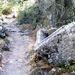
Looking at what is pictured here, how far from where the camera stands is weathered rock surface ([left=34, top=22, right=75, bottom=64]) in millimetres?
7383

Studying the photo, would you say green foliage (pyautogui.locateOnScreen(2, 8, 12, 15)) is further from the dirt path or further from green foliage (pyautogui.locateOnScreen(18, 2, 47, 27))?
the dirt path

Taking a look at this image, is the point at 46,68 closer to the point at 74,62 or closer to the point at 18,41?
the point at 74,62

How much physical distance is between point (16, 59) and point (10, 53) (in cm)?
103

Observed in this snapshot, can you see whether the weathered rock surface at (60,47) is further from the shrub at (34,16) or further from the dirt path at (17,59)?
the shrub at (34,16)

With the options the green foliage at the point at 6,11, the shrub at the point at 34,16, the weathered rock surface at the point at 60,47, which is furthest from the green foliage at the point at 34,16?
the green foliage at the point at 6,11

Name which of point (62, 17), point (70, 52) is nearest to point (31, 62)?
point (70, 52)

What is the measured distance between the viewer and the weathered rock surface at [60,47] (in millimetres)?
7383

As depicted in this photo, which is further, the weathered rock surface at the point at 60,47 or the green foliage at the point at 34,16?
the green foliage at the point at 34,16

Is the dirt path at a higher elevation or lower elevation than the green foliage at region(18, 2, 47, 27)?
lower

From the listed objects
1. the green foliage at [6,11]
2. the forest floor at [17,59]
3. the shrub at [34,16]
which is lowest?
the forest floor at [17,59]

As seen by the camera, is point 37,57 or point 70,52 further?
point 37,57

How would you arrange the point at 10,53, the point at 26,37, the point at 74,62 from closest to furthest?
the point at 74,62, the point at 10,53, the point at 26,37

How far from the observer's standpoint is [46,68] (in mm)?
7781

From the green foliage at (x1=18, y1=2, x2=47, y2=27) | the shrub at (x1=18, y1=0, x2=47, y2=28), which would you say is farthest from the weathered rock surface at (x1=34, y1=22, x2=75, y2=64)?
the shrub at (x1=18, y1=0, x2=47, y2=28)
